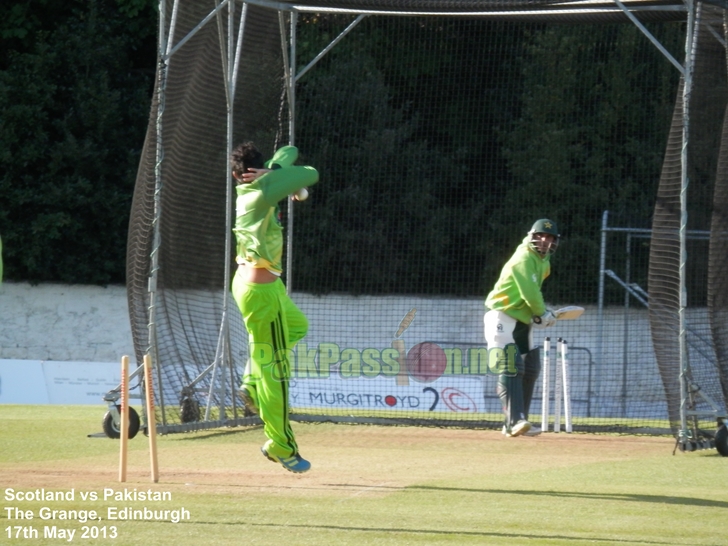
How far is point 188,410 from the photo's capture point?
1130 cm

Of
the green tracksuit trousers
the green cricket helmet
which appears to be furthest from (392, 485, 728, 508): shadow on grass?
the green cricket helmet

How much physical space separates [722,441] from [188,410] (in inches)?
201

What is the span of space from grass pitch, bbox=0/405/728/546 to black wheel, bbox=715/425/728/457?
0.11m

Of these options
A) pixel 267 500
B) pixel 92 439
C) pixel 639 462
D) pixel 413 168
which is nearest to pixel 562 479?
pixel 639 462

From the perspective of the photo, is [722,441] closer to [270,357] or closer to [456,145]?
[270,357]

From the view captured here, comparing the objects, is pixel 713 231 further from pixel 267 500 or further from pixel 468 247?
pixel 468 247

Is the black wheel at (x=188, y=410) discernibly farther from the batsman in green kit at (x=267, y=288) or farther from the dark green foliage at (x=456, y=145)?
the dark green foliage at (x=456, y=145)

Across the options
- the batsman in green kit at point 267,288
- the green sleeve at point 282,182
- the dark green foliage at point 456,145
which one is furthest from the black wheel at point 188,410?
the dark green foliage at point 456,145

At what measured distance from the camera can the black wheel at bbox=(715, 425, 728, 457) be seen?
33.1 feet

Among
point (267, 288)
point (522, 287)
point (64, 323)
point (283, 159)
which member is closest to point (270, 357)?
point (267, 288)

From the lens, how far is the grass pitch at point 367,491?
19.1ft

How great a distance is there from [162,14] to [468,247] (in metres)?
13.3

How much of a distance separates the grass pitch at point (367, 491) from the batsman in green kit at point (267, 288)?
40cm

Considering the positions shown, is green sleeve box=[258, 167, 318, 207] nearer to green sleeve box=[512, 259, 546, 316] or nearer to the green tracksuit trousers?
the green tracksuit trousers
